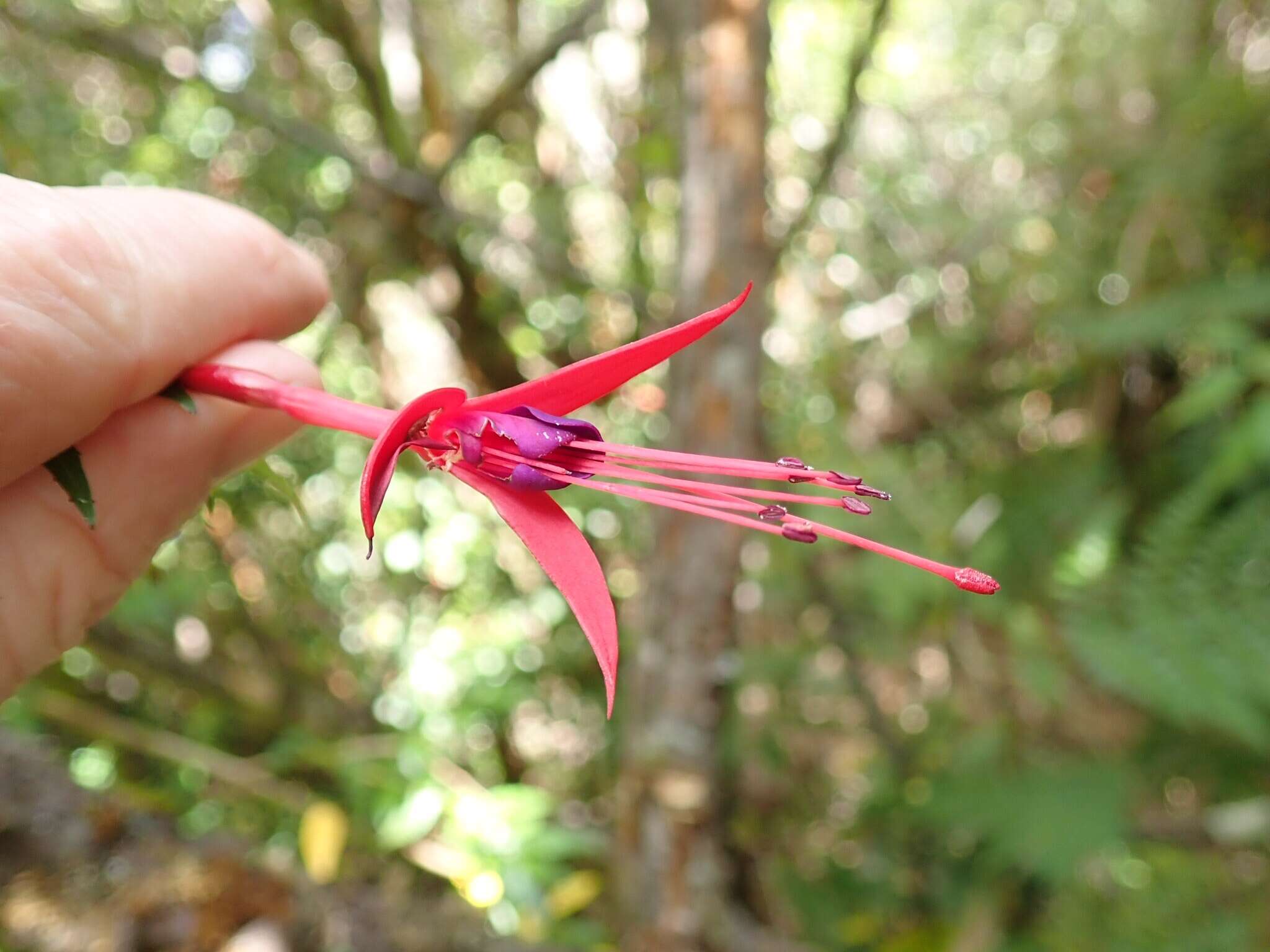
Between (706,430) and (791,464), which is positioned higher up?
(791,464)

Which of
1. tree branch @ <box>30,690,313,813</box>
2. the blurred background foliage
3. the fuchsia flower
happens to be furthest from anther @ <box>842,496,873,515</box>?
tree branch @ <box>30,690,313,813</box>

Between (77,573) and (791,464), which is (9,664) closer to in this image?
(77,573)

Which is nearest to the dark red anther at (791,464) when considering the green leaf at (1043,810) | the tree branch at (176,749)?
the tree branch at (176,749)

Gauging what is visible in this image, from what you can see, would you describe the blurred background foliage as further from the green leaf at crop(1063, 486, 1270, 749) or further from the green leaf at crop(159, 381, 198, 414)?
the green leaf at crop(159, 381, 198, 414)

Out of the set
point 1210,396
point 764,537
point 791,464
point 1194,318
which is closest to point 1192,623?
point 1210,396

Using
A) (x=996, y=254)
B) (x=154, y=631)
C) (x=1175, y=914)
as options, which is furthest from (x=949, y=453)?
(x=154, y=631)
